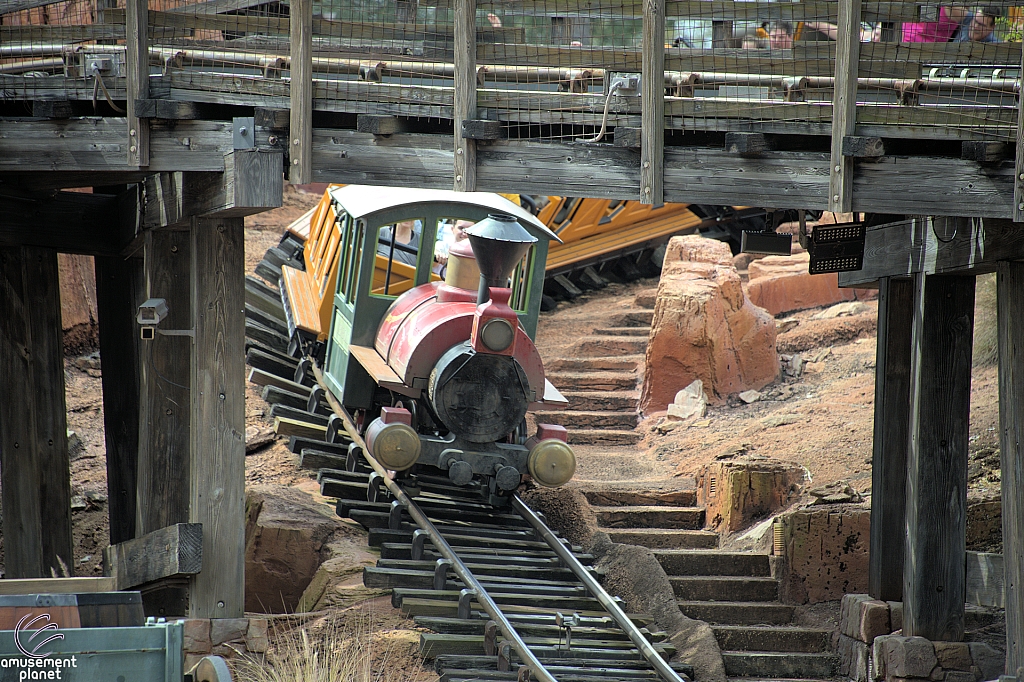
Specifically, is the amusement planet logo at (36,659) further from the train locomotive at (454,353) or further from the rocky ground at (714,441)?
the train locomotive at (454,353)

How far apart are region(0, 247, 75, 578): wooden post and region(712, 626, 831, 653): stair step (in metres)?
4.71

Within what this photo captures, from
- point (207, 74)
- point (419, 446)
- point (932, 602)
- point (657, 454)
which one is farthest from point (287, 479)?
point (932, 602)

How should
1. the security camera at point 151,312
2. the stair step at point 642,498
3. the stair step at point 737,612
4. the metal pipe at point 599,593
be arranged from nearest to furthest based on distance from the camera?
the security camera at point 151,312
the metal pipe at point 599,593
the stair step at point 737,612
the stair step at point 642,498

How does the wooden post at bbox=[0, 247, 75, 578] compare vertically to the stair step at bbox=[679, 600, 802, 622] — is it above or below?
above

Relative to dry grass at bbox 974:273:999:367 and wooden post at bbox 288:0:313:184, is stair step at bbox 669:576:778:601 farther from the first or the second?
dry grass at bbox 974:273:999:367

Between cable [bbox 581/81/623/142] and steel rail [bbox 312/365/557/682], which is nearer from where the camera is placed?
cable [bbox 581/81/623/142]

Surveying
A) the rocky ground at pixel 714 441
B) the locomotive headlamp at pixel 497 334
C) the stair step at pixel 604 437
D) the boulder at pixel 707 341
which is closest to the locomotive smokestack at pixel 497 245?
the locomotive headlamp at pixel 497 334

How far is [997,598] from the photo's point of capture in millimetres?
7660

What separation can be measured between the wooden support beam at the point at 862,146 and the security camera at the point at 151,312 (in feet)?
12.7

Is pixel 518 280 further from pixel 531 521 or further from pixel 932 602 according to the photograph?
pixel 932 602

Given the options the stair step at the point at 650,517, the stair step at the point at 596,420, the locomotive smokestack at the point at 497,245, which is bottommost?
the stair step at the point at 650,517

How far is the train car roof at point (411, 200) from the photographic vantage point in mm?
9806

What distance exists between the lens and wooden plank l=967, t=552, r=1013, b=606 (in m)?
7.62

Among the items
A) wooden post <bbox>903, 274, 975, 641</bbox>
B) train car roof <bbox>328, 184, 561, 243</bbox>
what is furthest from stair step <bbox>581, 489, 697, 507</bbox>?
wooden post <bbox>903, 274, 975, 641</bbox>
